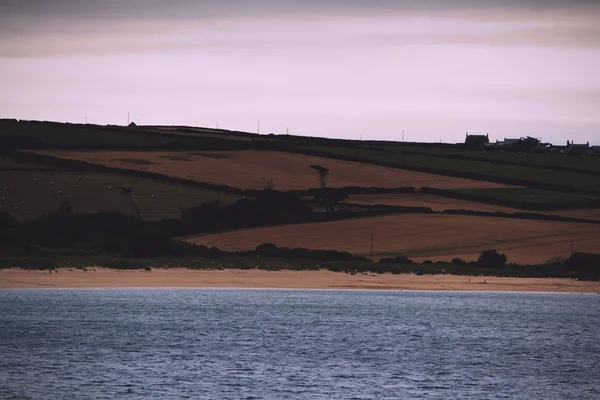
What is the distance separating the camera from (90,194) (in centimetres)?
10612

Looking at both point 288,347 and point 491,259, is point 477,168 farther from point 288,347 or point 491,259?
point 288,347

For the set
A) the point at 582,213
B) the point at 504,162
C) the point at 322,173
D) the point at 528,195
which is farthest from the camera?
the point at 504,162

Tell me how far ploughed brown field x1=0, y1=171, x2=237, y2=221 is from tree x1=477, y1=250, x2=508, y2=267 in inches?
1129

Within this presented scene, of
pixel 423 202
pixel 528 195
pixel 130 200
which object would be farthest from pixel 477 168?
pixel 130 200

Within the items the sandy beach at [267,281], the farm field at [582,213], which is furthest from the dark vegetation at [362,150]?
the sandy beach at [267,281]

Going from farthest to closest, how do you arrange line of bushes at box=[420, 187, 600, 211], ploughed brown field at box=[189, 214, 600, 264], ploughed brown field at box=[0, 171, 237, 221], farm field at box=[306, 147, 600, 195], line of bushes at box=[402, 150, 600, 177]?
line of bushes at box=[402, 150, 600, 177] → farm field at box=[306, 147, 600, 195] → line of bushes at box=[420, 187, 600, 211] → ploughed brown field at box=[0, 171, 237, 221] → ploughed brown field at box=[189, 214, 600, 264]

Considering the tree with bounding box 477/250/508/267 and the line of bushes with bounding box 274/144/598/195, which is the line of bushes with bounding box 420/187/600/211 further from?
the tree with bounding box 477/250/508/267

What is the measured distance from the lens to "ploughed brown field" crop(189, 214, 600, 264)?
96.4 metres

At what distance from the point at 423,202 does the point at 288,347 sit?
6233cm

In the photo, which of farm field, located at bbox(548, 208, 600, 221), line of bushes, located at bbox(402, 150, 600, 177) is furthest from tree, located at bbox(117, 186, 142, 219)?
line of bushes, located at bbox(402, 150, 600, 177)

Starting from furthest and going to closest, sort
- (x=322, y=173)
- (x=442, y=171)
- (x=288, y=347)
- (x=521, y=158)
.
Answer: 1. (x=521, y=158)
2. (x=442, y=171)
3. (x=322, y=173)
4. (x=288, y=347)

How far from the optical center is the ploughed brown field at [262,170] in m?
123

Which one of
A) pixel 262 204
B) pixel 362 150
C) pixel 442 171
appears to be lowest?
pixel 262 204

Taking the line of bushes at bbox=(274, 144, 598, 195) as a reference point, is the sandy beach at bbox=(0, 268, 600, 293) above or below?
below
